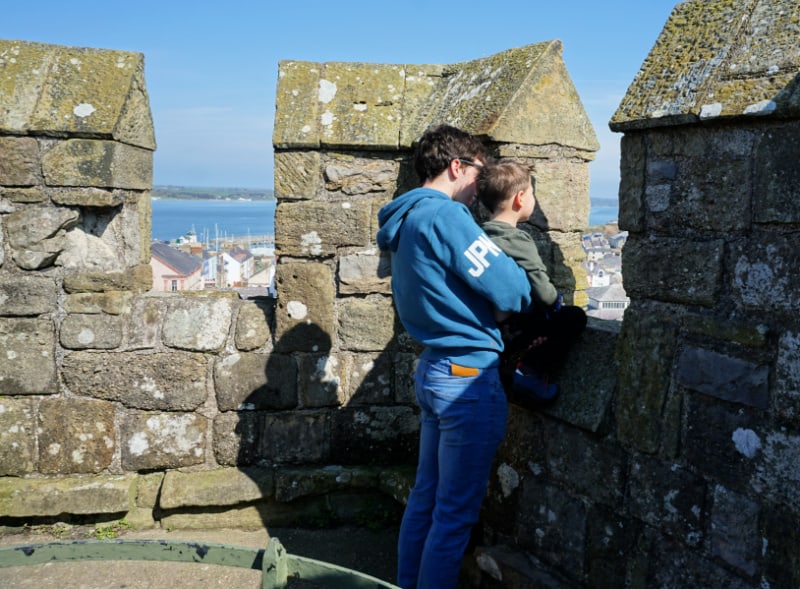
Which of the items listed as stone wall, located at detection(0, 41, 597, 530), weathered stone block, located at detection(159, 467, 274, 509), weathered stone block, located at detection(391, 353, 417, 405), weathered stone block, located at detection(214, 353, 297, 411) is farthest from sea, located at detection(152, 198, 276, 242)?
weathered stone block, located at detection(159, 467, 274, 509)

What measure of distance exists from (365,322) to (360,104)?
1071mm

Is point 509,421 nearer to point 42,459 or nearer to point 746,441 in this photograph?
point 746,441

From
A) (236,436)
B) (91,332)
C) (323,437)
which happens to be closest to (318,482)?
(323,437)

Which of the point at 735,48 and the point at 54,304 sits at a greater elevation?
the point at 735,48

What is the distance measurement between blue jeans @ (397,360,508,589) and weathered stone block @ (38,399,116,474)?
204cm

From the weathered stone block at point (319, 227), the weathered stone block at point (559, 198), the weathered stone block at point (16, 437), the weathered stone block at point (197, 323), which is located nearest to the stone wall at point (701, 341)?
the weathered stone block at point (559, 198)

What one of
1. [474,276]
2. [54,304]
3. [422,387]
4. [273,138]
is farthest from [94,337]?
[474,276]

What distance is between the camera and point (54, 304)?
412 centimetres

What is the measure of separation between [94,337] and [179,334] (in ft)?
1.34

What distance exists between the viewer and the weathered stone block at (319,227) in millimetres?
4059

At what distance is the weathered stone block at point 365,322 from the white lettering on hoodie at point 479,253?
1652 millimetres

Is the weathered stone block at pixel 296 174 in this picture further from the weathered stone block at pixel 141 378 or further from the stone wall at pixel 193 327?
the weathered stone block at pixel 141 378

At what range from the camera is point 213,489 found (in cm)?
412

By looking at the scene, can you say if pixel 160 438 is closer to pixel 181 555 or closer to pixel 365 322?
pixel 365 322
